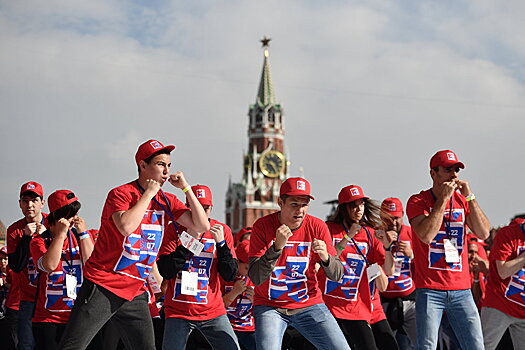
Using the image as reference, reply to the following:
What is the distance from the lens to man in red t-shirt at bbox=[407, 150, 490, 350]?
6.79 meters

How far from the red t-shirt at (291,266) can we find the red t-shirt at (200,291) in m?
0.68

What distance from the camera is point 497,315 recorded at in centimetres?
760

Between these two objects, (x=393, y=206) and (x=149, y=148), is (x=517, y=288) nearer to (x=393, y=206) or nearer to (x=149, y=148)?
(x=393, y=206)

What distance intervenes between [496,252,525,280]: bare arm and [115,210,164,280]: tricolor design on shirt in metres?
3.79

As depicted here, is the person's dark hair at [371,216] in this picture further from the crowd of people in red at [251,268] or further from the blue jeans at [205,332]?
the blue jeans at [205,332]

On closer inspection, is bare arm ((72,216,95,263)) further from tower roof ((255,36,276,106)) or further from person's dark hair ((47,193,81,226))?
tower roof ((255,36,276,106))

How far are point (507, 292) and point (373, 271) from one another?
145cm

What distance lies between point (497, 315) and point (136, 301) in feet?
13.2

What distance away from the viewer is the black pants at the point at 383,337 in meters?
7.87

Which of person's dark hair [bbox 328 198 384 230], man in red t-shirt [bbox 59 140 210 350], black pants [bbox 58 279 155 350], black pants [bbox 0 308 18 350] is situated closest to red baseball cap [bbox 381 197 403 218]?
person's dark hair [bbox 328 198 384 230]

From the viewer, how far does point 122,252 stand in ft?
18.6

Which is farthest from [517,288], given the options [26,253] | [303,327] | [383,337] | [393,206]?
[26,253]

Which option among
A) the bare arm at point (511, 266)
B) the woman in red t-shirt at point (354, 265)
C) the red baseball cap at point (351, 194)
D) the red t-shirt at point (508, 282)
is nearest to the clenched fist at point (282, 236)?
the woman in red t-shirt at point (354, 265)

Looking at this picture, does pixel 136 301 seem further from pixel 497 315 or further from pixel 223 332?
pixel 497 315
